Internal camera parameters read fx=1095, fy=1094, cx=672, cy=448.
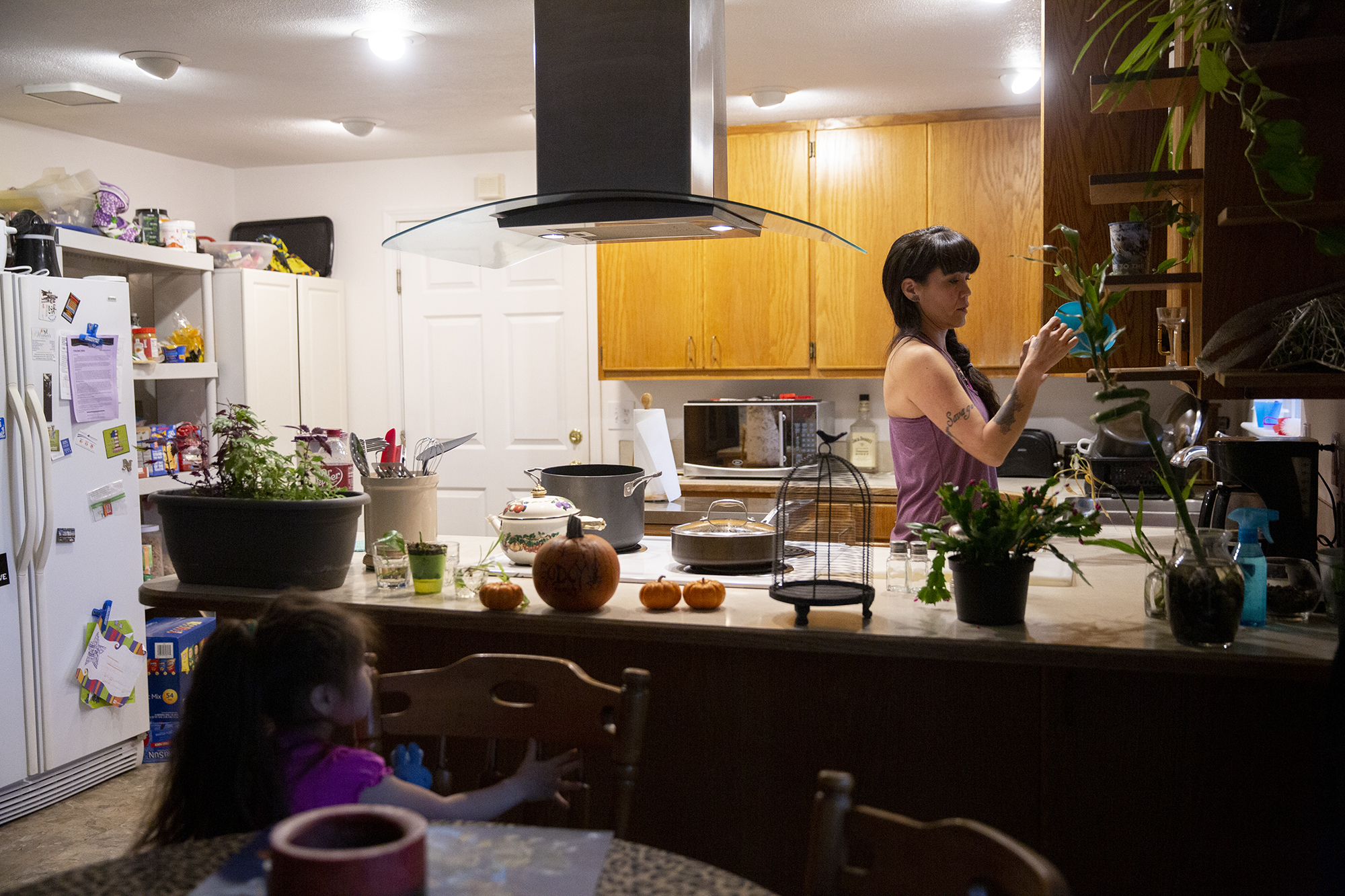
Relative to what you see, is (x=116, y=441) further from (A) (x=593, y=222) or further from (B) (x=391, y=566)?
(A) (x=593, y=222)

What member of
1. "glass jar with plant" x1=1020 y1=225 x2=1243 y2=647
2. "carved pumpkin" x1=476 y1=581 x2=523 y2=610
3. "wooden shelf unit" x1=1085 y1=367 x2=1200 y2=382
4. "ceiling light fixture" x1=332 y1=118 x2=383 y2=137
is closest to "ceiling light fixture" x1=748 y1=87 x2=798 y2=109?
"ceiling light fixture" x1=332 y1=118 x2=383 y2=137

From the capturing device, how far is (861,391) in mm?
4719

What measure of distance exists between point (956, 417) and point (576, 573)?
3.45 ft

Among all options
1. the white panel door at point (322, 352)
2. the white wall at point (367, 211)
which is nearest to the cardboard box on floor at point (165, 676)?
the white panel door at point (322, 352)

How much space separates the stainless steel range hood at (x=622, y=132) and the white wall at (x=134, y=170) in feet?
8.45

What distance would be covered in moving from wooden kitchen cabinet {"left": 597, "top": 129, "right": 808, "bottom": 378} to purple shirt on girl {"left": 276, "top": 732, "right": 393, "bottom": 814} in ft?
10.5

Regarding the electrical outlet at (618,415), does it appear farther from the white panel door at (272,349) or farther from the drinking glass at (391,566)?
the drinking glass at (391,566)

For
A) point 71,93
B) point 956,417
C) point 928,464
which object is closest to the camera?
point 956,417

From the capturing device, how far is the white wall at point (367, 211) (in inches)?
201

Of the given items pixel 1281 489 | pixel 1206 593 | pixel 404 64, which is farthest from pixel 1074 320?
pixel 404 64

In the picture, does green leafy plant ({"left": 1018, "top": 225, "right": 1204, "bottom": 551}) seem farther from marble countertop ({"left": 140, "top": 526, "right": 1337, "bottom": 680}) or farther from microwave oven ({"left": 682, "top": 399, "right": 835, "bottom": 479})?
microwave oven ({"left": 682, "top": 399, "right": 835, "bottom": 479})

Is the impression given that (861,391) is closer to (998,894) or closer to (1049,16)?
(1049,16)

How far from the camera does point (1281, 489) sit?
2.00 meters

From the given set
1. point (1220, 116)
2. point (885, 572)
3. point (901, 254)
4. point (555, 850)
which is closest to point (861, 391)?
point (901, 254)
